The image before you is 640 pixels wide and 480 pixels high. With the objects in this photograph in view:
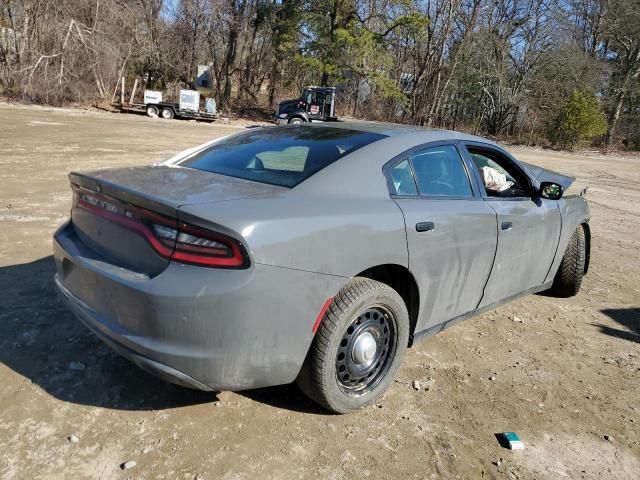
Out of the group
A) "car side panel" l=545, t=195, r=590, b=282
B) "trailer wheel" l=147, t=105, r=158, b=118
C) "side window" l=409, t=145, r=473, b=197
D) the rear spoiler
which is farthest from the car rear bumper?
"trailer wheel" l=147, t=105, r=158, b=118

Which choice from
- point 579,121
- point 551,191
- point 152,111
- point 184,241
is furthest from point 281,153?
point 579,121

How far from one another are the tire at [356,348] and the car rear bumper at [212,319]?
4.5 inches

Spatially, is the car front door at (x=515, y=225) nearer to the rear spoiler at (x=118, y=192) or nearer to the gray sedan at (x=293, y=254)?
the gray sedan at (x=293, y=254)

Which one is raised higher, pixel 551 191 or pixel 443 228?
pixel 551 191

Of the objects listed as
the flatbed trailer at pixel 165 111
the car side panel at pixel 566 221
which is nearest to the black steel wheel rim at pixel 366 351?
the car side panel at pixel 566 221

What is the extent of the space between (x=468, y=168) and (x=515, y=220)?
1.79 ft

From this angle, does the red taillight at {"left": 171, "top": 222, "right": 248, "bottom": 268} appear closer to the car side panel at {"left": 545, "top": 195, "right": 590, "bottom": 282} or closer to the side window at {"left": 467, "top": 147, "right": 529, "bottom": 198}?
the side window at {"left": 467, "top": 147, "right": 529, "bottom": 198}

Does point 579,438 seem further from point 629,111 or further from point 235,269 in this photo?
point 629,111

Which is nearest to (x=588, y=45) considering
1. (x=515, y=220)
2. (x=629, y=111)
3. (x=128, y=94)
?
(x=629, y=111)

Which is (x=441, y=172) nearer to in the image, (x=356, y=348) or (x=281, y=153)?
(x=281, y=153)

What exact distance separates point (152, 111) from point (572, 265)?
31.2 metres

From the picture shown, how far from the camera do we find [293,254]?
235 centimetres

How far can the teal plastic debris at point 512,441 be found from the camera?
8.93 ft

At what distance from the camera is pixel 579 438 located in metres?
2.87
